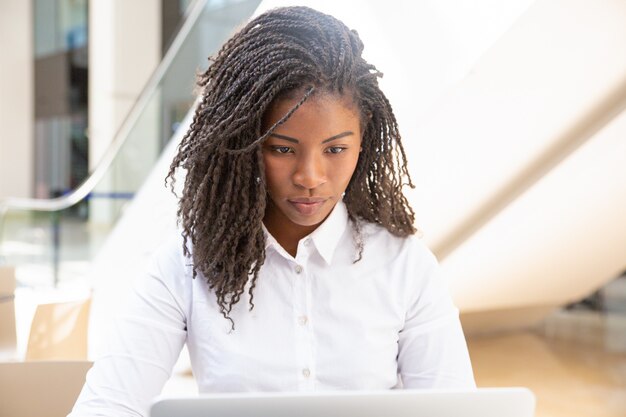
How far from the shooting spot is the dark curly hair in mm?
1183

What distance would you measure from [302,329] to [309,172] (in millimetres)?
256

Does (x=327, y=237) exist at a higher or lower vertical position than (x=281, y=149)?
lower

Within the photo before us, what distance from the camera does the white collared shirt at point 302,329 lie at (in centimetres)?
120

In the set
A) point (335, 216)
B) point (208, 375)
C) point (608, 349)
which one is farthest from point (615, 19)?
point (608, 349)

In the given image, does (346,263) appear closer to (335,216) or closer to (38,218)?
(335,216)

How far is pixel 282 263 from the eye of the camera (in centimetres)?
129

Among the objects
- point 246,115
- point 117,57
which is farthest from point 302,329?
point 117,57

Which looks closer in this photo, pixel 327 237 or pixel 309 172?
pixel 309 172

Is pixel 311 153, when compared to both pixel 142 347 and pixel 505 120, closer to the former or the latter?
pixel 142 347

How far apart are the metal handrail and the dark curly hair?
3.45 meters

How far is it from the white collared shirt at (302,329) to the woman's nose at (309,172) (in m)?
0.14

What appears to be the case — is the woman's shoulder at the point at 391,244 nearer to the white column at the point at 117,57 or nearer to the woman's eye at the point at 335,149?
the woman's eye at the point at 335,149

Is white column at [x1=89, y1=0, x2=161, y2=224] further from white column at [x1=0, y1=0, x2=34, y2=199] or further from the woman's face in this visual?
the woman's face

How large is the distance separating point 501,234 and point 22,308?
240cm
